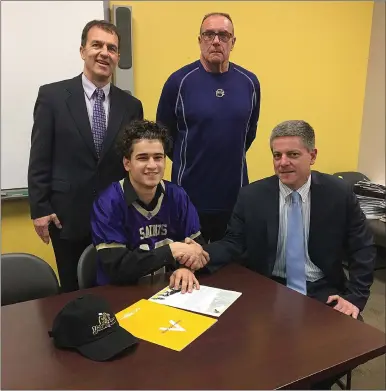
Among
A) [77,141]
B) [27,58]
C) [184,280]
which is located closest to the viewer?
[184,280]

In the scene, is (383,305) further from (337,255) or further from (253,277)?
(253,277)

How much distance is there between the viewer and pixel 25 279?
1.83 m

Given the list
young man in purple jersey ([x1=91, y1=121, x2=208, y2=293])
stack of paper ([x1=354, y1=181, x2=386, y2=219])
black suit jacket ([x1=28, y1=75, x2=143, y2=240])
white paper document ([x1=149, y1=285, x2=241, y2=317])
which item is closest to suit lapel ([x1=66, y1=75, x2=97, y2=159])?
black suit jacket ([x1=28, y1=75, x2=143, y2=240])

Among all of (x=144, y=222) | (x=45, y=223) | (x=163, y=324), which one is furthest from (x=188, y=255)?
(x=45, y=223)

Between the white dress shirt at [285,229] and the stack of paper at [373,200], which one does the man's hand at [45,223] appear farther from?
the stack of paper at [373,200]

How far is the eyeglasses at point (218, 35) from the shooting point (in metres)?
2.19

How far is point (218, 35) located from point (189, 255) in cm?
112

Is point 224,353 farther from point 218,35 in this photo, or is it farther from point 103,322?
point 218,35

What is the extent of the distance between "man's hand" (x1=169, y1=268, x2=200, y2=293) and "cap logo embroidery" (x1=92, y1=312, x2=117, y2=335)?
1.24 feet

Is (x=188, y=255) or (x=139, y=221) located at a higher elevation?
(x=139, y=221)

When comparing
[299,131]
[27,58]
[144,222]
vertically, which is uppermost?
[27,58]

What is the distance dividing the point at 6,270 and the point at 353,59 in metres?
3.57

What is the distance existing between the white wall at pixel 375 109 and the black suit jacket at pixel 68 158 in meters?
2.88

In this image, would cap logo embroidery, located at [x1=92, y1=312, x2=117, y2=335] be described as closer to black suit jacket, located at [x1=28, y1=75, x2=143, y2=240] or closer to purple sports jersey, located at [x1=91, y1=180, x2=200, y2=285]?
purple sports jersey, located at [x1=91, y1=180, x2=200, y2=285]
